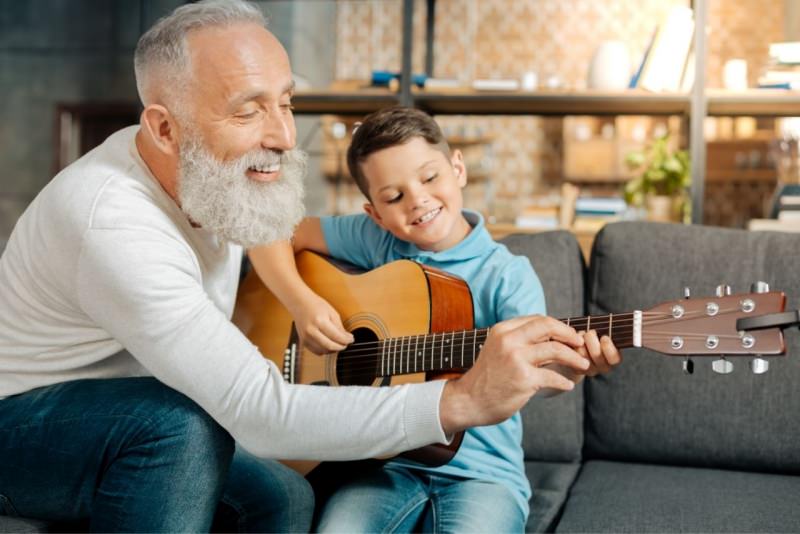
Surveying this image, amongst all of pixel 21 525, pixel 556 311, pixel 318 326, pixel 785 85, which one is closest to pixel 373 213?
pixel 318 326

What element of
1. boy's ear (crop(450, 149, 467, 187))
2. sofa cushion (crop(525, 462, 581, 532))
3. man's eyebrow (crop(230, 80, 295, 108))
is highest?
man's eyebrow (crop(230, 80, 295, 108))

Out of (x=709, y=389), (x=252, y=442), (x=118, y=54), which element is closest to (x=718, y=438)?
(x=709, y=389)

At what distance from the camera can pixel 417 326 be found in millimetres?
1511

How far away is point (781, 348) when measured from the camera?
3.45ft

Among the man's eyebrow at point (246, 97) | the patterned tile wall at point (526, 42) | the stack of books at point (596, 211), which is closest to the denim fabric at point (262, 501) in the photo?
the man's eyebrow at point (246, 97)

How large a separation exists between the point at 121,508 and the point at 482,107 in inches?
93.5

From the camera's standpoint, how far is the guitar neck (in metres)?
1.35

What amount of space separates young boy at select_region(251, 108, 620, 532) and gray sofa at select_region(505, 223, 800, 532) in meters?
0.18

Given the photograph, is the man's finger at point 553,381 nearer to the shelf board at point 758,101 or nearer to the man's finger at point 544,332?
the man's finger at point 544,332

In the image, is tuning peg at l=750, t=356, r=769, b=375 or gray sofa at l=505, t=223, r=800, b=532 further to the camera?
gray sofa at l=505, t=223, r=800, b=532

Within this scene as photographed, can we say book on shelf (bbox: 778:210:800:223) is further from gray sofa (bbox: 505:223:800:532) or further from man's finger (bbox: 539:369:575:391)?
man's finger (bbox: 539:369:575:391)

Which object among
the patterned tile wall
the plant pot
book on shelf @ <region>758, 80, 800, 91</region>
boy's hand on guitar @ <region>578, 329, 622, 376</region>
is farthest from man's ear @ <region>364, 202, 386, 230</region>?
the patterned tile wall

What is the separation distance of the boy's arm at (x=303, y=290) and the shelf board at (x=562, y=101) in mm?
1479

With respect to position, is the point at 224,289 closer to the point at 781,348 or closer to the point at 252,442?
the point at 252,442
